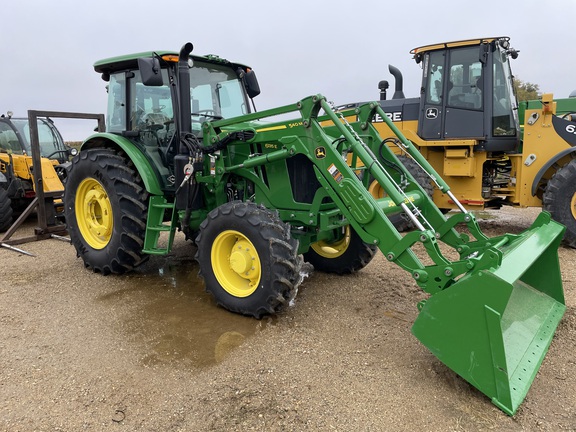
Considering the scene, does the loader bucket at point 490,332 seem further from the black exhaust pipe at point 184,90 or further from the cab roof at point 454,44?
the cab roof at point 454,44

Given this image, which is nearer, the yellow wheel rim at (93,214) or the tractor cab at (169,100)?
the tractor cab at (169,100)

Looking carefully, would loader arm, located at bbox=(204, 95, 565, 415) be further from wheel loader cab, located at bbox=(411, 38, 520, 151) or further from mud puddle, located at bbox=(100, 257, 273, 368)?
wheel loader cab, located at bbox=(411, 38, 520, 151)

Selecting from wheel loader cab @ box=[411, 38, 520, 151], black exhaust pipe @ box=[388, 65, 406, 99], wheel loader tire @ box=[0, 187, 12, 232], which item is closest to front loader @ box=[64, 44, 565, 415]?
wheel loader cab @ box=[411, 38, 520, 151]

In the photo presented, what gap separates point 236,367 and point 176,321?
1013mm

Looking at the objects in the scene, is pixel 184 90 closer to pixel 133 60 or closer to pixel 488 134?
pixel 133 60

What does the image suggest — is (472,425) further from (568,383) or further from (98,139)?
(98,139)

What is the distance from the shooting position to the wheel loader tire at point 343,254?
4.87m

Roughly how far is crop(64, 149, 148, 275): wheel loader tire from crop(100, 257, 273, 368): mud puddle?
36cm

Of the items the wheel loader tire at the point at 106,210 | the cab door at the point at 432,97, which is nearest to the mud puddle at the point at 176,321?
the wheel loader tire at the point at 106,210

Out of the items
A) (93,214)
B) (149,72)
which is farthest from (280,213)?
(93,214)

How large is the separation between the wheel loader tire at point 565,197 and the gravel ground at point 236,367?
185 cm

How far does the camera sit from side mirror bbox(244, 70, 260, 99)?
17.3 feet

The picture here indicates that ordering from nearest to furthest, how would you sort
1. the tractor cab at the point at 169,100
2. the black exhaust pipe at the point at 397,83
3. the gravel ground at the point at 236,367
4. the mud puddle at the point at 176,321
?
the gravel ground at the point at 236,367, the mud puddle at the point at 176,321, the tractor cab at the point at 169,100, the black exhaust pipe at the point at 397,83

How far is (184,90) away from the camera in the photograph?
4316mm
